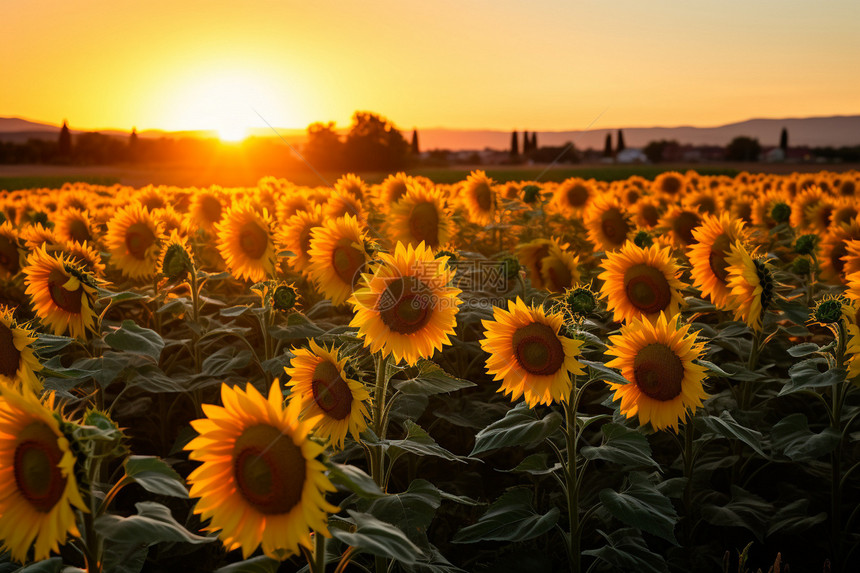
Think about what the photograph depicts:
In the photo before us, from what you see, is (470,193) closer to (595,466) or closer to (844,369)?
(595,466)

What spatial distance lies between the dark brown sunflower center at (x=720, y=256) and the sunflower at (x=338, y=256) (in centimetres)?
249

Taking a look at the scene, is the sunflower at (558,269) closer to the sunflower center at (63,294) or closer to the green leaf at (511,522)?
the green leaf at (511,522)

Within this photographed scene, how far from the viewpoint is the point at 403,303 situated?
10.6 feet

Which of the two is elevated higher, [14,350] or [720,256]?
[720,256]

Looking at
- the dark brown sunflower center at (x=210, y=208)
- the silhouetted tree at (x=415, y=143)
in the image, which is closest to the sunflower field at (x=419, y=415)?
the dark brown sunflower center at (x=210, y=208)

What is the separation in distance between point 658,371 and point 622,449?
1.52ft

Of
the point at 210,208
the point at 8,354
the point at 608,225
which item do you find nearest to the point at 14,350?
the point at 8,354

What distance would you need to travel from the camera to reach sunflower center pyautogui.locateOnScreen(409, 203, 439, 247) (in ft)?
20.3

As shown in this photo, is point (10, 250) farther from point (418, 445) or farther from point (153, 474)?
point (418, 445)

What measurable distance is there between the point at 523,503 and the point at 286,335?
5.94 ft

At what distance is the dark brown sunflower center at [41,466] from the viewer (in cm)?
191

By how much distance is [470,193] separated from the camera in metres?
7.94

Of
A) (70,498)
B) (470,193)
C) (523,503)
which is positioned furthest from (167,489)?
(470,193)

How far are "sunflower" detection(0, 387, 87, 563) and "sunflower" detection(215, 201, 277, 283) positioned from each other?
11.5 feet
